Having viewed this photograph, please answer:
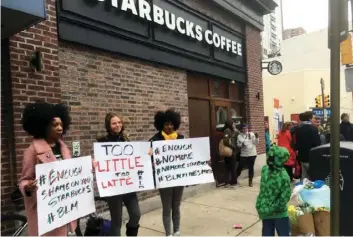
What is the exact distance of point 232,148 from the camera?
834 centimetres

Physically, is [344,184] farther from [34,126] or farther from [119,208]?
[34,126]

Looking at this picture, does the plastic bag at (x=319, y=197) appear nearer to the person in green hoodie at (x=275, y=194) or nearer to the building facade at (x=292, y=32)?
the person in green hoodie at (x=275, y=194)

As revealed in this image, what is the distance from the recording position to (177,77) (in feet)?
25.1

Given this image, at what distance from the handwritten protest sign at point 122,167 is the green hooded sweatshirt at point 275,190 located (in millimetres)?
1310

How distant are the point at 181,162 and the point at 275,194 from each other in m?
1.35

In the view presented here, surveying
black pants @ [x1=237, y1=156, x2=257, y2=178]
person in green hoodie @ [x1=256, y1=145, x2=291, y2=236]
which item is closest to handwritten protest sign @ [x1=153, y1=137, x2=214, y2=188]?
person in green hoodie @ [x1=256, y1=145, x2=291, y2=236]

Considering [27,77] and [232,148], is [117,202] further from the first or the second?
[232,148]

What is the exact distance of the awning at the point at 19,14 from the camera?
3611 mm

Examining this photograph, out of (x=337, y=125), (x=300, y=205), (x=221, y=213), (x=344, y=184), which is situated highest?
(x=337, y=125)

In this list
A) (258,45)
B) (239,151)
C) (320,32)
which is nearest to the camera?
(239,151)

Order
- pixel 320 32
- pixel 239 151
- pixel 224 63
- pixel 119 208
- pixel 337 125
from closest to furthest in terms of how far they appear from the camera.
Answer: pixel 337 125, pixel 119 208, pixel 239 151, pixel 224 63, pixel 320 32

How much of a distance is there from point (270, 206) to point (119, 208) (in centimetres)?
159

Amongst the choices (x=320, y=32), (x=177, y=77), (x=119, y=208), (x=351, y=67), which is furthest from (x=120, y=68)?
(x=320, y=32)

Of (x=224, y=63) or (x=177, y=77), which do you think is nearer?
(x=177, y=77)
